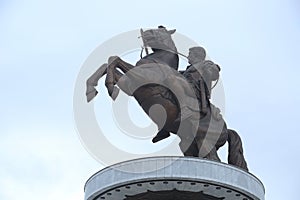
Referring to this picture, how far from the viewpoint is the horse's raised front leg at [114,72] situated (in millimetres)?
21734

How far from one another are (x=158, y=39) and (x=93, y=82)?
2738 millimetres

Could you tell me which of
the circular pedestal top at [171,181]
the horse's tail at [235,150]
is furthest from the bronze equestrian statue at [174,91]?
the circular pedestal top at [171,181]

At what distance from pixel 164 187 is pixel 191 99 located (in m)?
3.37

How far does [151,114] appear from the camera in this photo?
2281cm

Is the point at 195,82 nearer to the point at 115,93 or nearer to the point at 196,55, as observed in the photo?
the point at 196,55

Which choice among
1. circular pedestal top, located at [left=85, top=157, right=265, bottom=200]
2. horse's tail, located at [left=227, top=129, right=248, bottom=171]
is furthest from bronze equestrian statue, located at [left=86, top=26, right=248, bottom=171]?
circular pedestal top, located at [left=85, top=157, right=265, bottom=200]

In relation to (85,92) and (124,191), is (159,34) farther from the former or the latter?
(124,191)

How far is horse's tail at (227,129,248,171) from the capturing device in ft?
77.0

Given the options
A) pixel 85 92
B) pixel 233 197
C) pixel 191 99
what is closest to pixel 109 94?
pixel 85 92

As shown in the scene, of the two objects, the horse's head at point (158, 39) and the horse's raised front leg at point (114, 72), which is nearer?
the horse's raised front leg at point (114, 72)

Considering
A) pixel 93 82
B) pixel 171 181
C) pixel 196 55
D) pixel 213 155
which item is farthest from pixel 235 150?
pixel 93 82

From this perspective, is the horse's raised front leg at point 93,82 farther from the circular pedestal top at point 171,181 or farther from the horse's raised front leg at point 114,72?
the circular pedestal top at point 171,181

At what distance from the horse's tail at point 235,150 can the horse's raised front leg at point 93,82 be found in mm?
4569

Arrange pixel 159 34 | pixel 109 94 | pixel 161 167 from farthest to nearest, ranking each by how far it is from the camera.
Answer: pixel 159 34, pixel 109 94, pixel 161 167
